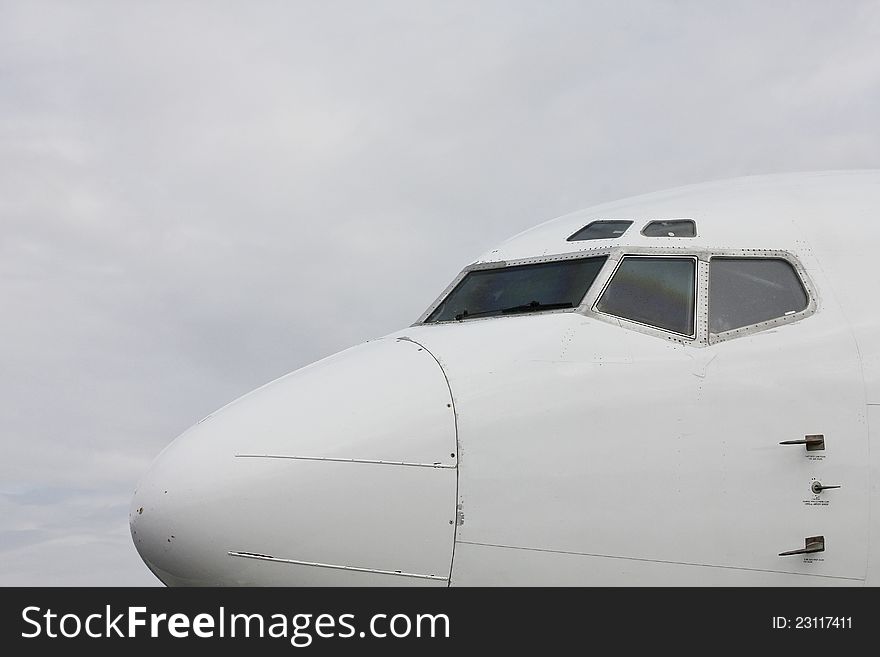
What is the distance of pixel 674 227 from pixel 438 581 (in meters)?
4.24

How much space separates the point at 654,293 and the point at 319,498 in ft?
12.0

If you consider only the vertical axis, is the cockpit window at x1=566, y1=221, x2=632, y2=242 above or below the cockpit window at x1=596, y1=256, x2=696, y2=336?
above

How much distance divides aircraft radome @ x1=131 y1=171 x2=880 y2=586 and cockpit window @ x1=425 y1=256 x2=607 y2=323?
0.03 m

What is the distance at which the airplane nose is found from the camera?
27.0 feet

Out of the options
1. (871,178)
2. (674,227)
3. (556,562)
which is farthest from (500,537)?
(871,178)

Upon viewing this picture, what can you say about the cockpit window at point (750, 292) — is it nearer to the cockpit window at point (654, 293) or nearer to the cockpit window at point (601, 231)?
the cockpit window at point (654, 293)

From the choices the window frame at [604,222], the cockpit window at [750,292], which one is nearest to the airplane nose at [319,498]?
the window frame at [604,222]

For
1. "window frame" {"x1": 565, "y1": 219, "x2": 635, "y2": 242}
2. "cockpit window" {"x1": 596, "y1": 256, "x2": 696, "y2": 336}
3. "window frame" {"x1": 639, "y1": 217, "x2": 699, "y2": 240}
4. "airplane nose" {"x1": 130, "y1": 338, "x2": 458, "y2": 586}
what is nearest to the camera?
"airplane nose" {"x1": 130, "y1": 338, "x2": 458, "y2": 586}

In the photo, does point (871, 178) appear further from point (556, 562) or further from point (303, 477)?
point (303, 477)

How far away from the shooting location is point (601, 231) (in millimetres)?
10516

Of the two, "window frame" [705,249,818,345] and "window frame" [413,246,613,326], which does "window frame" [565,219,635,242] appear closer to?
"window frame" [413,246,613,326]

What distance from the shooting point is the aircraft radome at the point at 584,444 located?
27.3 feet

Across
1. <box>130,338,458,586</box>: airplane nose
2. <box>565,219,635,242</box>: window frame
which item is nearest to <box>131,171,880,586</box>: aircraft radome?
<box>130,338,458,586</box>: airplane nose
